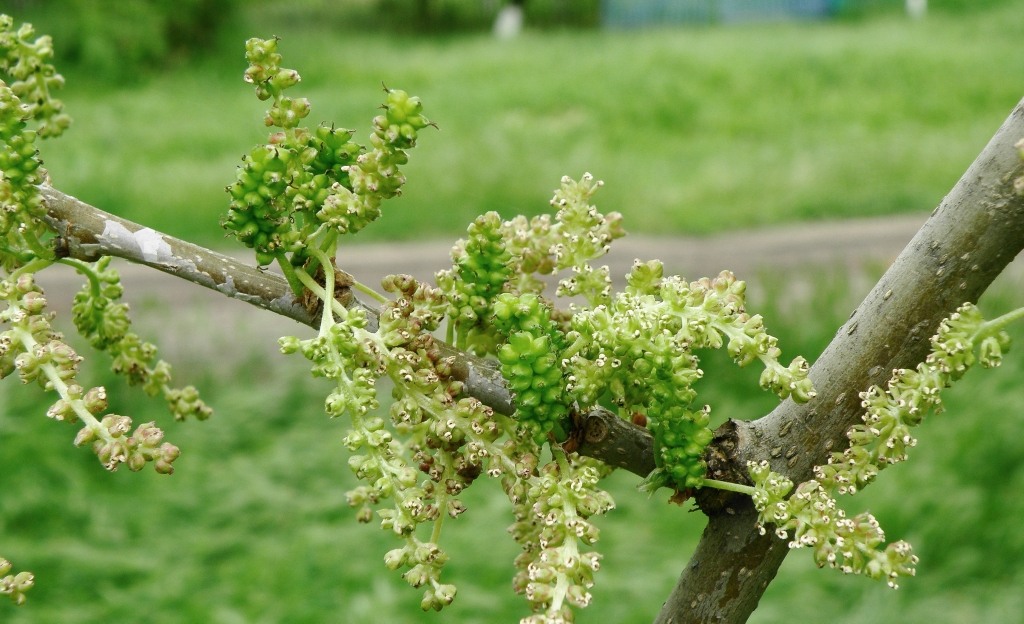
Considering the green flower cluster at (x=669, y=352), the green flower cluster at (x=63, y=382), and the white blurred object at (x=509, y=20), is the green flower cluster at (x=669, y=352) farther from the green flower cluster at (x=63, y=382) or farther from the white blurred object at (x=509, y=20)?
the white blurred object at (x=509, y=20)

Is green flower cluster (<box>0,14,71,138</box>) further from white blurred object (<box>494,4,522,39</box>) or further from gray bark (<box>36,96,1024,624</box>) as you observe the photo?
white blurred object (<box>494,4,522,39</box>)

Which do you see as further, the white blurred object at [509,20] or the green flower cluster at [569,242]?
the white blurred object at [509,20]

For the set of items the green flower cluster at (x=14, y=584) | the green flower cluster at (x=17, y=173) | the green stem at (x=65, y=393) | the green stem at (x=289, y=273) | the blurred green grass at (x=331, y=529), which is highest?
the green flower cluster at (x=17, y=173)

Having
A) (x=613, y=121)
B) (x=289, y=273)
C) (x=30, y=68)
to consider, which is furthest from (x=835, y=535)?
(x=613, y=121)

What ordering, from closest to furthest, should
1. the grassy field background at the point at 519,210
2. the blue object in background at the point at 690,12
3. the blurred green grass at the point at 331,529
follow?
the blurred green grass at the point at 331,529, the grassy field background at the point at 519,210, the blue object in background at the point at 690,12

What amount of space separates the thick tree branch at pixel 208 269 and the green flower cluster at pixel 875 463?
151 mm

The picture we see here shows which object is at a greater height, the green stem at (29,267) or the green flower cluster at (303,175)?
the green flower cluster at (303,175)

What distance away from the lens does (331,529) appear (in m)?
3.68

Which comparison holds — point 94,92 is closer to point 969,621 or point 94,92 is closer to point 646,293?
point 969,621

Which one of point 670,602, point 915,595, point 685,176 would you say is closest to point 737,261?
point 685,176

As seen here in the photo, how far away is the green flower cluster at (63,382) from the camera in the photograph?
0.67 meters

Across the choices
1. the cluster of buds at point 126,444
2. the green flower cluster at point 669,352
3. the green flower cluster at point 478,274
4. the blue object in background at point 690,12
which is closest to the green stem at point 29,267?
the cluster of buds at point 126,444

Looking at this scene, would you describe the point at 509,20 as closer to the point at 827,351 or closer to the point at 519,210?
the point at 519,210

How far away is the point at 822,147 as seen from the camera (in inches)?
276
